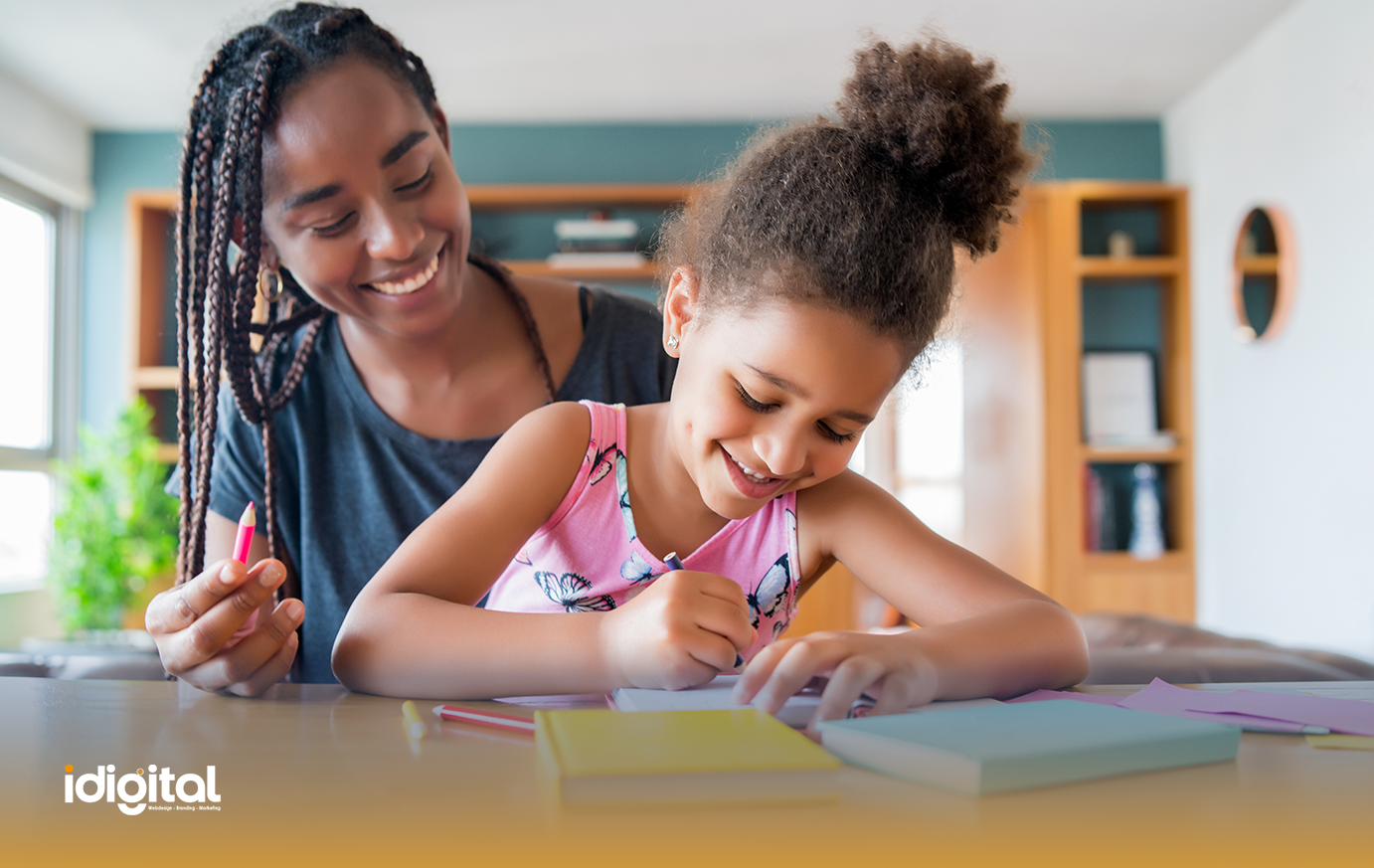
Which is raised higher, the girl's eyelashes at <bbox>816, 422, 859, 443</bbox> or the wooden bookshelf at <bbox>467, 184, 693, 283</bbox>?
the wooden bookshelf at <bbox>467, 184, 693, 283</bbox>

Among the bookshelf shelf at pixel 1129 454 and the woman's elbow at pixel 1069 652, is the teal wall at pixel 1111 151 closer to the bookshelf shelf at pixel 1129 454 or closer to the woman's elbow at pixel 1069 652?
the bookshelf shelf at pixel 1129 454

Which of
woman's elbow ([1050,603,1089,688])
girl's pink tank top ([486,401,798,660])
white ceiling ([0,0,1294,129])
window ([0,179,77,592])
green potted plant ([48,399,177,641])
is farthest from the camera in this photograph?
window ([0,179,77,592])

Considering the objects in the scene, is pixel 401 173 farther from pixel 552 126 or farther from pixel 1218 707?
pixel 552 126

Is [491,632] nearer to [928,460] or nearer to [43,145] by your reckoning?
[928,460]

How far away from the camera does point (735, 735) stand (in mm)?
505

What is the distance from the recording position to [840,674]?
2.08ft

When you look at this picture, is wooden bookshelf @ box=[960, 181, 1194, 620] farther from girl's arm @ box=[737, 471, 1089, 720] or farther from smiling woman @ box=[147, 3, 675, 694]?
girl's arm @ box=[737, 471, 1089, 720]

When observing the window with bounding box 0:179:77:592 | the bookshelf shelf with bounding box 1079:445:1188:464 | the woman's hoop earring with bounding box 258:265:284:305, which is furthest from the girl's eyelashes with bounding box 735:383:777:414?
the window with bounding box 0:179:77:592

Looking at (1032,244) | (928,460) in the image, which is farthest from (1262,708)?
(928,460)

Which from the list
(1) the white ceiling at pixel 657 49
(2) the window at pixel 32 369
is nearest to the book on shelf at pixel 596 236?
(1) the white ceiling at pixel 657 49

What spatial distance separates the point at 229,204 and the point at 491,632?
73 cm

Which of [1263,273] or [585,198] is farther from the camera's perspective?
[585,198]

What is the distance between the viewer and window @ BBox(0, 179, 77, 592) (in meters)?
4.46

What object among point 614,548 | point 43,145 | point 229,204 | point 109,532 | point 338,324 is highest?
point 43,145
